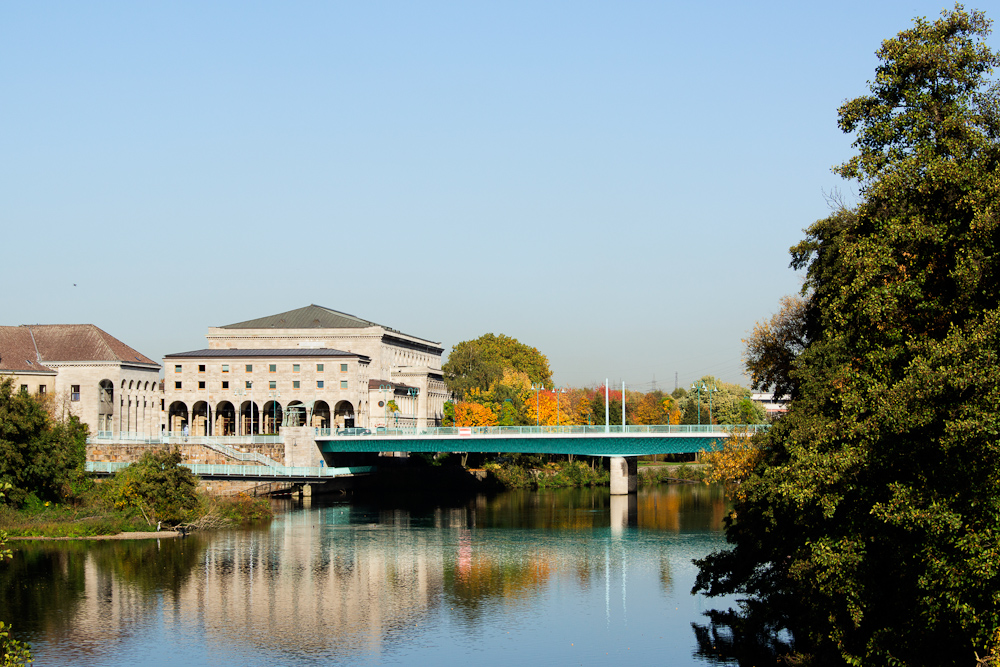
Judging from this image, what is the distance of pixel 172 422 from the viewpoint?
11750cm

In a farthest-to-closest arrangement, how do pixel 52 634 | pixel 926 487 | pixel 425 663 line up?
pixel 52 634
pixel 425 663
pixel 926 487

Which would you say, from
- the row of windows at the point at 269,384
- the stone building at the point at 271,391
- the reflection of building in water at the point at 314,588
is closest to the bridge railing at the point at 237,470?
the stone building at the point at 271,391

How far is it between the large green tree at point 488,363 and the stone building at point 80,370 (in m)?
40.7

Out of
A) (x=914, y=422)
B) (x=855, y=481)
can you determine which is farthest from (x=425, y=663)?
(x=914, y=422)

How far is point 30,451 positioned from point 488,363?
3328 inches

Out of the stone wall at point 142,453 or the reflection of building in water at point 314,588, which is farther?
the stone wall at point 142,453

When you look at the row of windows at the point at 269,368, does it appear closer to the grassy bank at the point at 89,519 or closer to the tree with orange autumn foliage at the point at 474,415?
the tree with orange autumn foliage at the point at 474,415

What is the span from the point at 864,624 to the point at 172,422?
336 ft

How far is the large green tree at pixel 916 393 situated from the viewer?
20.9 meters

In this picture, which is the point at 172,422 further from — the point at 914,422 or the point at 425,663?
the point at 914,422

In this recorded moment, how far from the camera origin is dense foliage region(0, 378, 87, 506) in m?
62.5

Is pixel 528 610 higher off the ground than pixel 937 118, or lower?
lower

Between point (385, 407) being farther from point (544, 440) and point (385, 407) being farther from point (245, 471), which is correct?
point (544, 440)

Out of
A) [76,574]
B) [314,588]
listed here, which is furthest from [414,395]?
[314,588]
